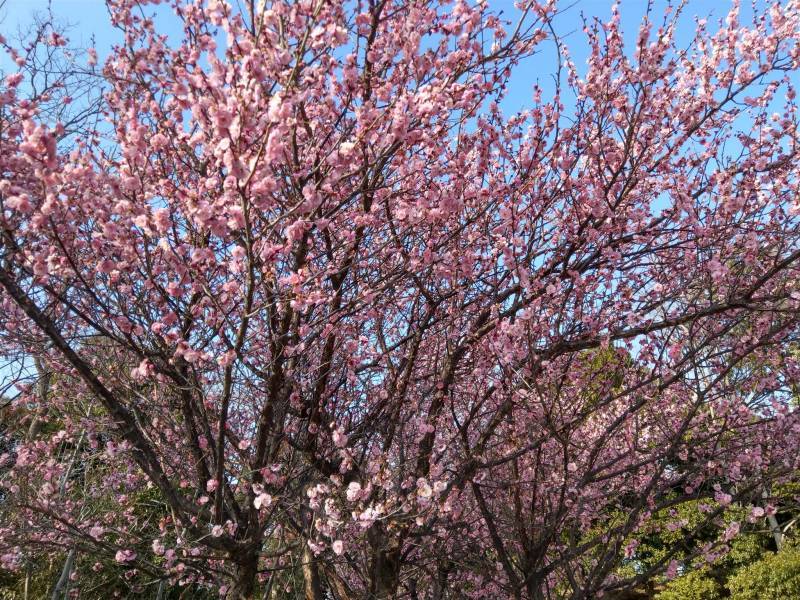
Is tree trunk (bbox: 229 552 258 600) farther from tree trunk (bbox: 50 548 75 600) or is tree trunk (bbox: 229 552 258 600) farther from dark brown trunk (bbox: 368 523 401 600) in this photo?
tree trunk (bbox: 50 548 75 600)

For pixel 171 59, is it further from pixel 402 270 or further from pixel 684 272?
pixel 684 272

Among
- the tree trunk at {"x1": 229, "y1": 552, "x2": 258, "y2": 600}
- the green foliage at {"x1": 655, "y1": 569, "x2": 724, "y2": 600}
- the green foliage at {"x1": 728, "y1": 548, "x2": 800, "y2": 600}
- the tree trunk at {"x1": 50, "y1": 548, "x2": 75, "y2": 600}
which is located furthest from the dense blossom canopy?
the green foliage at {"x1": 655, "y1": 569, "x2": 724, "y2": 600}

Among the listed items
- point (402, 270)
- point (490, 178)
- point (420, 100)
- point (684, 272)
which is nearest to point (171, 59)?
point (420, 100)

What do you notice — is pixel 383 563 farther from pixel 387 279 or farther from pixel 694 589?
pixel 694 589

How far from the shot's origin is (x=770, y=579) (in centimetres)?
1078

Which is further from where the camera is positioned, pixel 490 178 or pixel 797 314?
pixel 490 178

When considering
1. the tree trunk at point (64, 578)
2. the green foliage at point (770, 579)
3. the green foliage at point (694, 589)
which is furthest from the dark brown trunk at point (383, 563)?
the green foliage at point (694, 589)

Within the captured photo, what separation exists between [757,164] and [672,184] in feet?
2.20

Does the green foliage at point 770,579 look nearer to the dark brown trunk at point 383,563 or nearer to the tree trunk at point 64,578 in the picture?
the dark brown trunk at point 383,563

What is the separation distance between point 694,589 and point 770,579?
172 centimetres

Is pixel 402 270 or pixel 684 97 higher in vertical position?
pixel 684 97

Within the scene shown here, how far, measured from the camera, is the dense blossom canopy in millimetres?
3279

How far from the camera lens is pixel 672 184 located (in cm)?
522

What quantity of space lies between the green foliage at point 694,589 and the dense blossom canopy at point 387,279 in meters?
8.09
